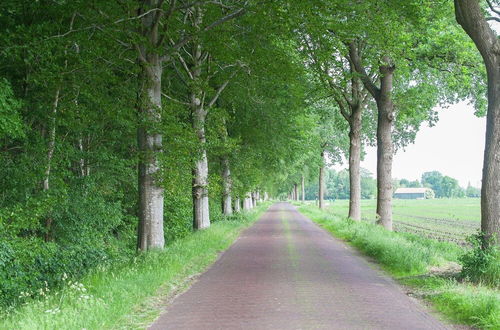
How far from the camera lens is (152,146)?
13.8m

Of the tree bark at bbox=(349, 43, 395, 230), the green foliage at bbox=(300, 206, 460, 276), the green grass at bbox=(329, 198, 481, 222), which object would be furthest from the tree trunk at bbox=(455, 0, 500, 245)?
the green grass at bbox=(329, 198, 481, 222)

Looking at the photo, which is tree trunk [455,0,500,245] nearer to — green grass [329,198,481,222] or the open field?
the open field

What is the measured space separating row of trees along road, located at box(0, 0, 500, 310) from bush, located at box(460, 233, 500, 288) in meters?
0.65

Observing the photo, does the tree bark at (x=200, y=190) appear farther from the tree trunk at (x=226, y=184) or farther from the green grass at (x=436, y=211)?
the green grass at (x=436, y=211)

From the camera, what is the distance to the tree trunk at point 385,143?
64.5 ft

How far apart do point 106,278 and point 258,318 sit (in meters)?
3.40

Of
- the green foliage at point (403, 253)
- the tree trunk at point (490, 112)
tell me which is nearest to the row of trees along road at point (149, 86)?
the tree trunk at point (490, 112)

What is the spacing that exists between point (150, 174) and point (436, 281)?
7.90 meters

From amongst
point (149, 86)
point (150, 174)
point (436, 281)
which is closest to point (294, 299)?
point (436, 281)

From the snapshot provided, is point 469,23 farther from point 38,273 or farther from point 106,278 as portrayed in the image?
point 38,273

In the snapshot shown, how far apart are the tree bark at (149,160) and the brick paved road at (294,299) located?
7.04 feet

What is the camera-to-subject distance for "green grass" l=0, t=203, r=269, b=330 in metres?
6.32

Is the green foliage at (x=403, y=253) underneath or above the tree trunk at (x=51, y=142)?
underneath

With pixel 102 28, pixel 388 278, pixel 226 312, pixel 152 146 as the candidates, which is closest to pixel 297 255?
pixel 388 278
